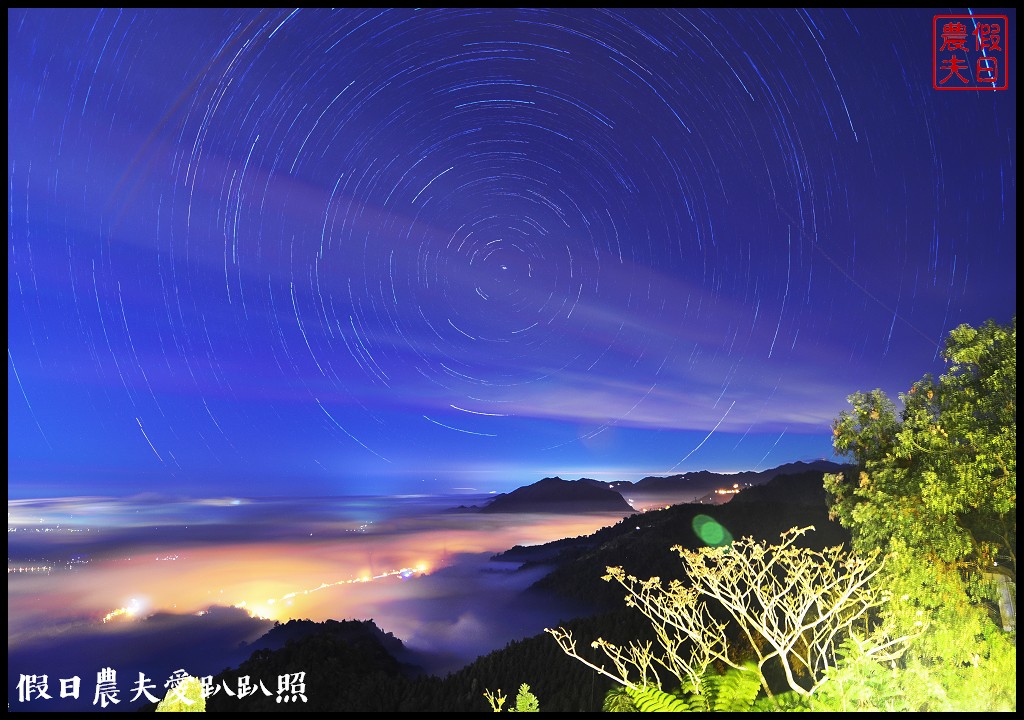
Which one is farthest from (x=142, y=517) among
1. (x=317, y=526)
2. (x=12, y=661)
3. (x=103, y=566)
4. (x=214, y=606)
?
(x=12, y=661)

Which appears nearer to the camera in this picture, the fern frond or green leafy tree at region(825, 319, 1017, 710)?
the fern frond

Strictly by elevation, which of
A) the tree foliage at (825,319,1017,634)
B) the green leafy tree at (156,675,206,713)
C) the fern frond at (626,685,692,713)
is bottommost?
the fern frond at (626,685,692,713)

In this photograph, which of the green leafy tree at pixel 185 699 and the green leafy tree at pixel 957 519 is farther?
the green leafy tree at pixel 957 519

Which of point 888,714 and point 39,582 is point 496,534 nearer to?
point 39,582

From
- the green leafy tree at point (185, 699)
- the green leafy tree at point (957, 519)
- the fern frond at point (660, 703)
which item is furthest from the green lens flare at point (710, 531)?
the green leafy tree at point (185, 699)

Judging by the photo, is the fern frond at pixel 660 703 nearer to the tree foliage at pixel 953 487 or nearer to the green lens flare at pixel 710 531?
the tree foliage at pixel 953 487

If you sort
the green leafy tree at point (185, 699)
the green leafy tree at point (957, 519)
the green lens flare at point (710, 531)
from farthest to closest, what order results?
the green lens flare at point (710, 531), the green leafy tree at point (957, 519), the green leafy tree at point (185, 699)

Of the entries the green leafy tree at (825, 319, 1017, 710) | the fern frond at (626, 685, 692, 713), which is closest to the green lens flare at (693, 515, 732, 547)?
the green leafy tree at (825, 319, 1017, 710)

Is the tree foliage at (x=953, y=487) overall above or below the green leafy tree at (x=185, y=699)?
above

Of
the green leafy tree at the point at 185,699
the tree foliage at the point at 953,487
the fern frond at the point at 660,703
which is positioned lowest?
the fern frond at the point at 660,703

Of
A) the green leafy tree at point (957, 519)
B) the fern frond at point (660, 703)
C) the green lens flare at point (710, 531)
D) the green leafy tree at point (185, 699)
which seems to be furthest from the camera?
the green lens flare at point (710, 531)

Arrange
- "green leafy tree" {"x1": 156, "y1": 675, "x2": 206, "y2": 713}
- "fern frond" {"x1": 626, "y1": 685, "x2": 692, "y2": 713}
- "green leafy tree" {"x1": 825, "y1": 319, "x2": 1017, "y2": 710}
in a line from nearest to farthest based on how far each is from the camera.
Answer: "green leafy tree" {"x1": 156, "y1": 675, "x2": 206, "y2": 713} < "fern frond" {"x1": 626, "y1": 685, "x2": 692, "y2": 713} < "green leafy tree" {"x1": 825, "y1": 319, "x2": 1017, "y2": 710}

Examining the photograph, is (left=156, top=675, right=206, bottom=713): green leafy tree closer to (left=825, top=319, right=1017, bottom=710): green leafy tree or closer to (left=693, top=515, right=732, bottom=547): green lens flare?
(left=825, top=319, right=1017, bottom=710): green leafy tree

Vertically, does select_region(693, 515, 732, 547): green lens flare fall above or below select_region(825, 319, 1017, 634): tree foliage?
below
